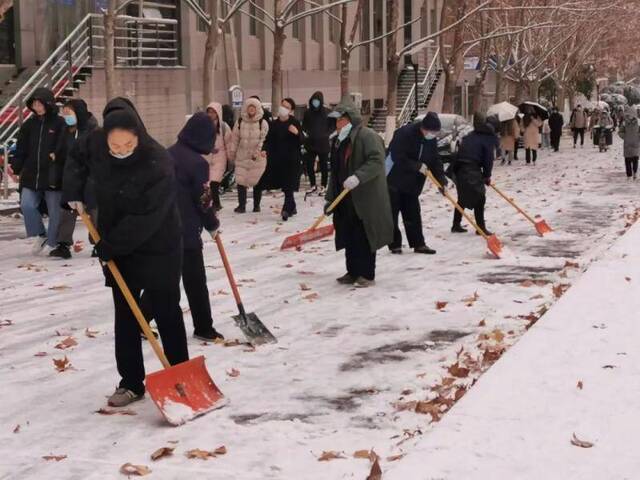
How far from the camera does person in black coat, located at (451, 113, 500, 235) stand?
596 inches

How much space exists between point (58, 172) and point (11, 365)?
5.56 meters

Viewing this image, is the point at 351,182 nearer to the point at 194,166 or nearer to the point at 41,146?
the point at 194,166

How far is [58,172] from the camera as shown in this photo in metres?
13.5

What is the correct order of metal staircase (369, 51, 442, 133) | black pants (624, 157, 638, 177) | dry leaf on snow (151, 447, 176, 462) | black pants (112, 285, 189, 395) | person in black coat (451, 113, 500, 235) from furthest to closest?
metal staircase (369, 51, 442, 133) < black pants (624, 157, 638, 177) < person in black coat (451, 113, 500, 235) < black pants (112, 285, 189, 395) < dry leaf on snow (151, 447, 176, 462)

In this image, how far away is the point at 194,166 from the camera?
8250 millimetres

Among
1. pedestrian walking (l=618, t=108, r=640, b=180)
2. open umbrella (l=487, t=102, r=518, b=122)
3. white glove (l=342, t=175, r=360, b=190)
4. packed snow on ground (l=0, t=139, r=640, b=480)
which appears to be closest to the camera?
packed snow on ground (l=0, t=139, r=640, b=480)

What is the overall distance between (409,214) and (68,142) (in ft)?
12.2

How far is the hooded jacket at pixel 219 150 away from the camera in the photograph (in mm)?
17094

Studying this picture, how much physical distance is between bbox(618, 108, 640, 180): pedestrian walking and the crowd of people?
7014mm

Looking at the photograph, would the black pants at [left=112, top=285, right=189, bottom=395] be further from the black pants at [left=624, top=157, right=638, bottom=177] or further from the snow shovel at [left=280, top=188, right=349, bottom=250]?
the black pants at [left=624, top=157, right=638, bottom=177]

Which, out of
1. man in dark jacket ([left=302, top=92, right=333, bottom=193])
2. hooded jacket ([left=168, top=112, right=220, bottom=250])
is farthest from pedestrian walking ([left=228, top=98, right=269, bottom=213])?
hooded jacket ([left=168, top=112, right=220, bottom=250])

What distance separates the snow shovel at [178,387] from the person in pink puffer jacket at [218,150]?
31.9 ft

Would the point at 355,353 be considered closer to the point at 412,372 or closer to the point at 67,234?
the point at 412,372

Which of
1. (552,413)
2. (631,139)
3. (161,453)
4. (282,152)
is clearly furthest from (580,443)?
(631,139)
